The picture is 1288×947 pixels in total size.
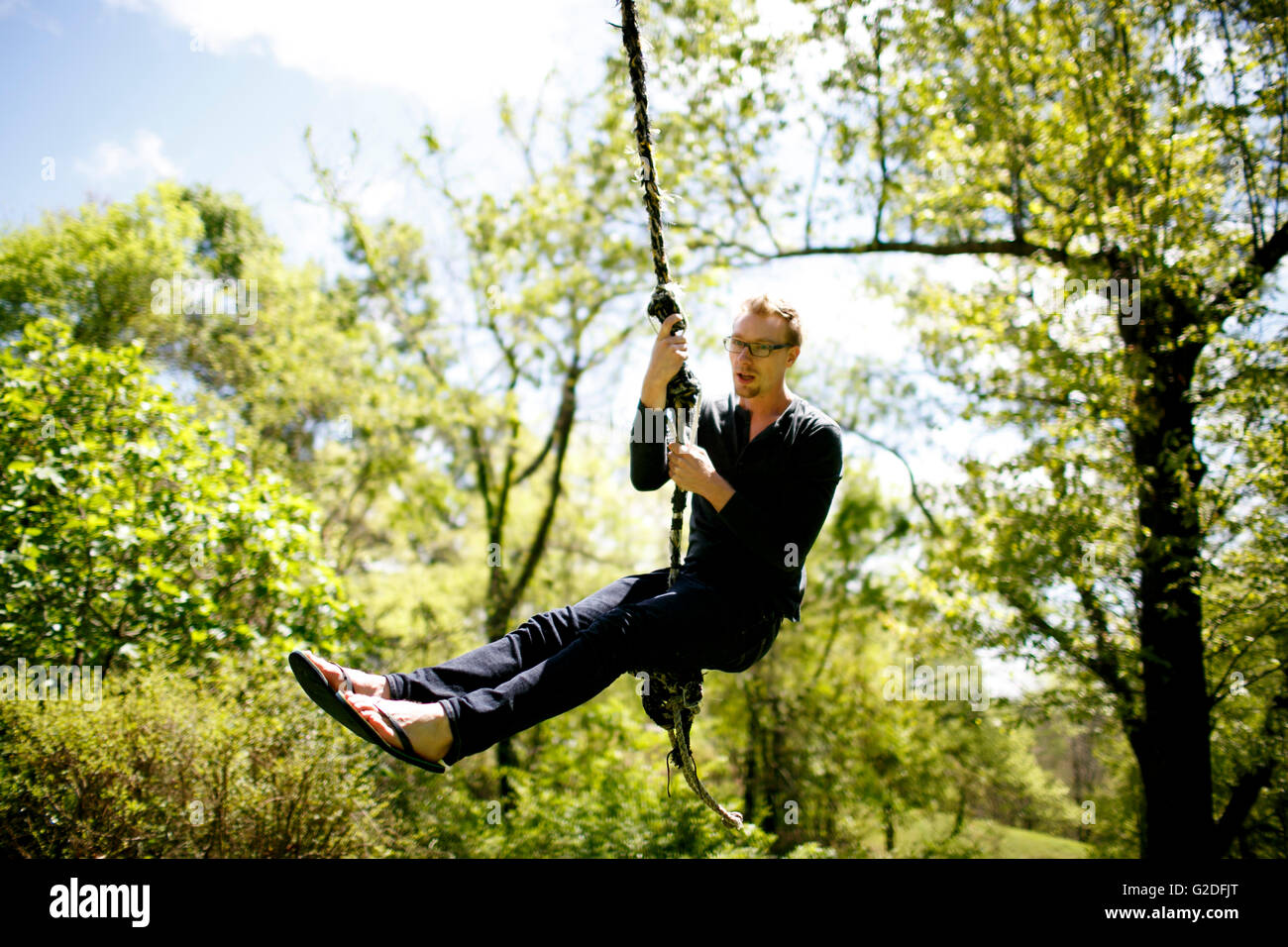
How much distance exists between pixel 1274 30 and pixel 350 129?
10.8 m

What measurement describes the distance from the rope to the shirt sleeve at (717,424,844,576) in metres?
0.25

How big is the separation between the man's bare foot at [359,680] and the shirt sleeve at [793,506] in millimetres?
1137

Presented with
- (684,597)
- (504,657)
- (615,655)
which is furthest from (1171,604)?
(504,657)

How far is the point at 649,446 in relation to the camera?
2.87m

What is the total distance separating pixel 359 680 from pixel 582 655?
2.05 feet

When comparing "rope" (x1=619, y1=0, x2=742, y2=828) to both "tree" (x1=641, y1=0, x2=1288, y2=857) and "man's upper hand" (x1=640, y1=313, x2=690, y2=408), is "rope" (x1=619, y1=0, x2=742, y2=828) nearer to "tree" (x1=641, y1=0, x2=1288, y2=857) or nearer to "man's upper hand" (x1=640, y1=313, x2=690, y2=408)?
"man's upper hand" (x1=640, y1=313, x2=690, y2=408)

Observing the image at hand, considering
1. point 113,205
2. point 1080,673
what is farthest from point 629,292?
point 113,205

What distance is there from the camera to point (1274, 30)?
6281mm

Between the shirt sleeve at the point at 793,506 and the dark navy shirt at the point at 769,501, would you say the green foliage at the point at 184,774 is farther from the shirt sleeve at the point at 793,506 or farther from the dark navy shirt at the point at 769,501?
the shirt sleeve at the point at 793,506

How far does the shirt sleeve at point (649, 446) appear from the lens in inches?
113

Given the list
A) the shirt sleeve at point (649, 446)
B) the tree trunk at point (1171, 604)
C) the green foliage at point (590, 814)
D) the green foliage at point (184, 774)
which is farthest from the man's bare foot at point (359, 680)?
the tree trunk at point (1171, 604)

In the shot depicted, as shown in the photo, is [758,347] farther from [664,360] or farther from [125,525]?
[125,525]

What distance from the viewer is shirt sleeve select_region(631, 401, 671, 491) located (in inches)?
113

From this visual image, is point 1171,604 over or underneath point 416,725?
over
